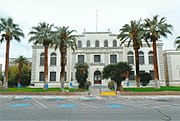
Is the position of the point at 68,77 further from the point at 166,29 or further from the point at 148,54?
the point at 166,29

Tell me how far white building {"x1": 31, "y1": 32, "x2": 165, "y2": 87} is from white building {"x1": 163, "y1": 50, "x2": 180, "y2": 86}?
4124 mm

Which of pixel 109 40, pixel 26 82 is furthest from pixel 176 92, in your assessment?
pixel 26 82

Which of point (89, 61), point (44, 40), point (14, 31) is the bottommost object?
point (89, 61)

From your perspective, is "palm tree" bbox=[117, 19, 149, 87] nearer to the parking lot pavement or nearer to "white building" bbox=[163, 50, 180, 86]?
the parking lot pavement

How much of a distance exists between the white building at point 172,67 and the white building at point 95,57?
4.12 metres

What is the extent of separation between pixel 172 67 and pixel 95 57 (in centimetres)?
1997

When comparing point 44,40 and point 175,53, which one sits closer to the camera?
point 44,40

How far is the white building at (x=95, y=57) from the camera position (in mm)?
44219

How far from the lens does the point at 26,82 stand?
5978 cm

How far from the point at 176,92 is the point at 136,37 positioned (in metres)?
11.4

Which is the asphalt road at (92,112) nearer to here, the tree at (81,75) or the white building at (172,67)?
the tree at (81,75)

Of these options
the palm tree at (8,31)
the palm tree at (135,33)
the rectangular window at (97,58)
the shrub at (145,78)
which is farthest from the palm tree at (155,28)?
the palm tree at (8,31)

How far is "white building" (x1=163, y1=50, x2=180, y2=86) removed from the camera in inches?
Answer: 1823

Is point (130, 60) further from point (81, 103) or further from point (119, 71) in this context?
point (81, 103)
